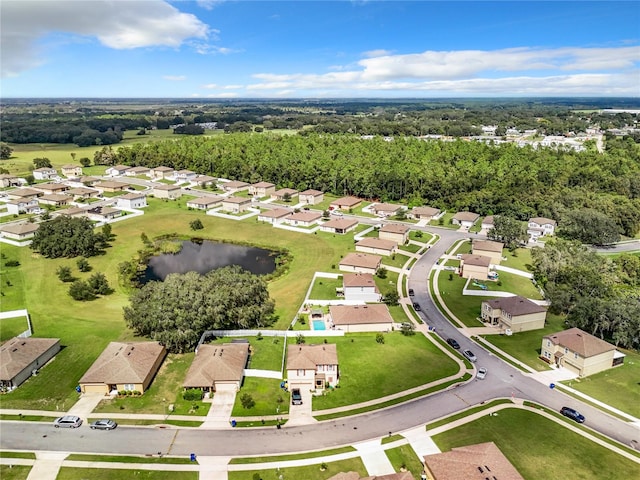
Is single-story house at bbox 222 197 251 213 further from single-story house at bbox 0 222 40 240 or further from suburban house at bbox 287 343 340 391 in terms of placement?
suburban house at bbox 287 343 340 391

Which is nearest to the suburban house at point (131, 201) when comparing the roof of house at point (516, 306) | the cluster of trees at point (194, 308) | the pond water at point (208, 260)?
the pond water at point (208, 260)

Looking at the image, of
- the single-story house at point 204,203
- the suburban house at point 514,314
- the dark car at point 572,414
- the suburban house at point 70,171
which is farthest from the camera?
the suburban house at point 70,171

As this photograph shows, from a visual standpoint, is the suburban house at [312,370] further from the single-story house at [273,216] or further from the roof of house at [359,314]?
the single-story house at [273,216]

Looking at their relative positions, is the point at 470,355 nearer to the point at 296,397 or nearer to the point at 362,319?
the point at 362,319

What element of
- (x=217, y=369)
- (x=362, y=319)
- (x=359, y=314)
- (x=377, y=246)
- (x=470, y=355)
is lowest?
(x=470, y=355)

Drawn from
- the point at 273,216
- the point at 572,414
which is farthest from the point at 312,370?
the point at 273,216

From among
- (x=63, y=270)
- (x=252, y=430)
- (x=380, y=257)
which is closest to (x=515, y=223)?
(x=380, y=257)

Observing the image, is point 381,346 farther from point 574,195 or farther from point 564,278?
point 574,195
